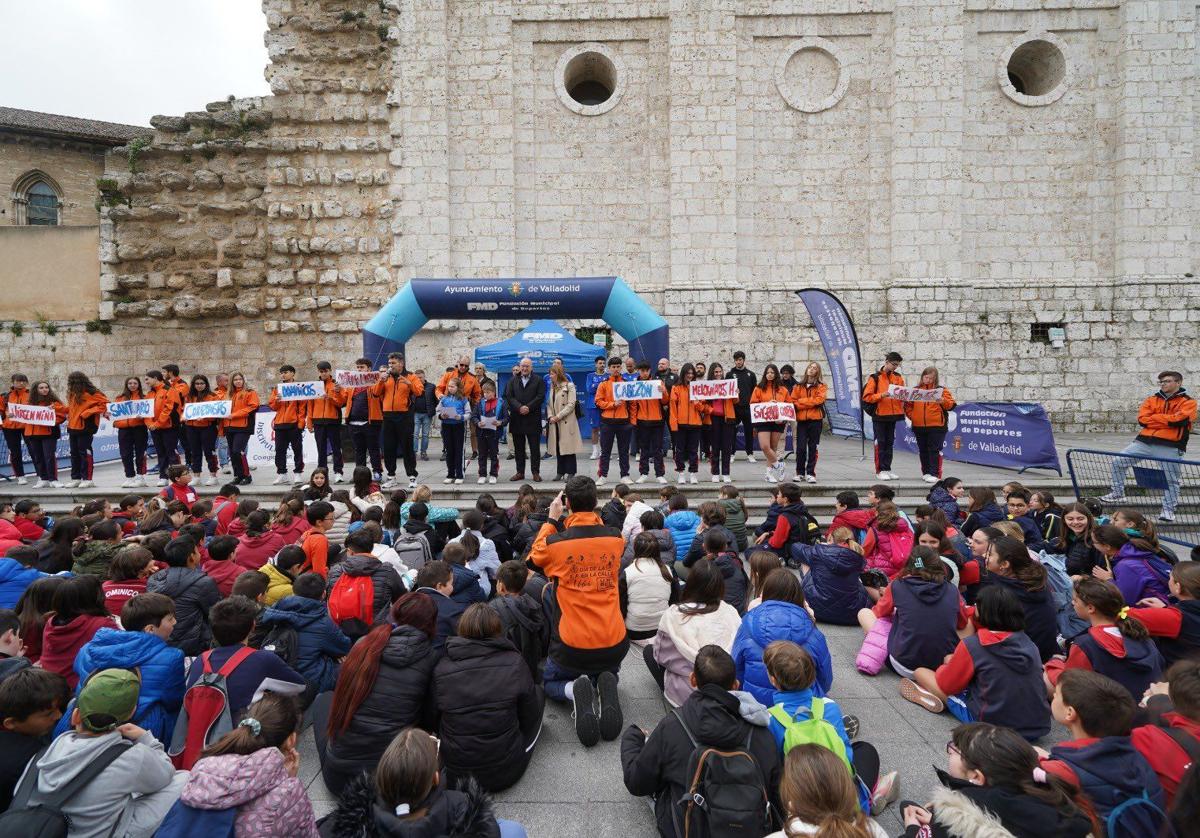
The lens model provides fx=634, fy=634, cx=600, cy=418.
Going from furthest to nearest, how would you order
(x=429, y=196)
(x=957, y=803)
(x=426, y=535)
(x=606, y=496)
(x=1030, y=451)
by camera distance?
(x=429, y=196)
(x=1030, y=451)
(x=606, y=496)
(x=426, y=535)
(x=957, y=803)

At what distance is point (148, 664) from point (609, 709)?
2548 mm

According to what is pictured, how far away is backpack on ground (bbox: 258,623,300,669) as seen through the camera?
3.92 metres

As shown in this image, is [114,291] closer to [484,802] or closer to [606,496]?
[606,496]

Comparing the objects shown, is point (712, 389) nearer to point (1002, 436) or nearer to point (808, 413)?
point (808, 413)

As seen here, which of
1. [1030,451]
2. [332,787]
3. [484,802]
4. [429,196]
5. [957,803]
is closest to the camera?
[957,803]

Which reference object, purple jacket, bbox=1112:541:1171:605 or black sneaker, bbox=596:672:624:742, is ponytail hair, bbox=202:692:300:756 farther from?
purple jacket, bbox=1112:541:1171:605

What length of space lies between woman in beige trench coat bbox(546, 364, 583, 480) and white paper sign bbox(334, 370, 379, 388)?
2.86 meters

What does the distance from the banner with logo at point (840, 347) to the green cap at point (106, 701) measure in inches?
421

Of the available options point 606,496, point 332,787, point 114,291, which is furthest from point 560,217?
point 332,787

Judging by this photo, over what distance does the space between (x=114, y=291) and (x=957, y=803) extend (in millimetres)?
19919

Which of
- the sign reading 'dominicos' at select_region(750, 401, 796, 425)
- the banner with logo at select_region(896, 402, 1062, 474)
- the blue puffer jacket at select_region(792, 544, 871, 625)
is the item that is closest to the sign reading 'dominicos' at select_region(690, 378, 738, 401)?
the sign reading 'dominicos' at select_region(750, 401, 796, 425)

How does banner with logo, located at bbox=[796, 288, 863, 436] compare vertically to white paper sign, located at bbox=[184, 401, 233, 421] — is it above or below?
above

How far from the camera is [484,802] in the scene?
2.40 m

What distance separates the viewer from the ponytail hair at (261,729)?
235cm
